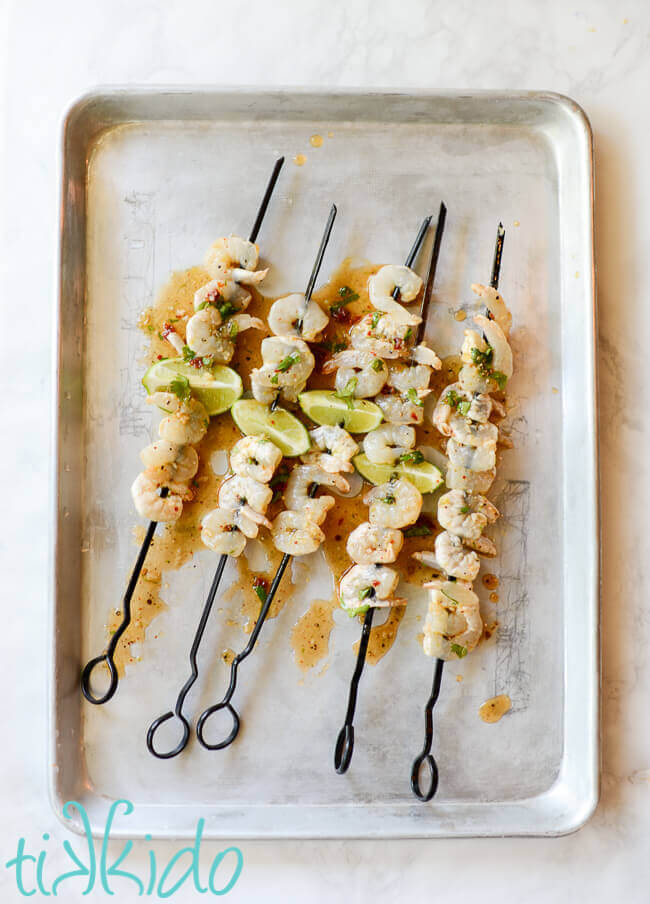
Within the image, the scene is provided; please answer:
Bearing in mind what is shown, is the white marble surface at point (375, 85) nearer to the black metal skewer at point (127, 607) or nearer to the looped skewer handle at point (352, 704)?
the black metal skewer at point (127, 607)

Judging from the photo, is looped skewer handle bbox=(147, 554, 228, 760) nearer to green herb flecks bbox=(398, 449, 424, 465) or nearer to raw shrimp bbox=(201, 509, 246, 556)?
raw shrimp bbox=(201, 509, 246, 556)

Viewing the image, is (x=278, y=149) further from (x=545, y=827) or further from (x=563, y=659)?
(x=545, y=827)

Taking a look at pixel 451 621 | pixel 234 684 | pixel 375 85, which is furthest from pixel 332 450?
pixel 375 85

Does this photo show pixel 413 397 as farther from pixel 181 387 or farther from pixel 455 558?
pixel 181 387

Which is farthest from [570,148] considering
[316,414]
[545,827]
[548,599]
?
[545,827]

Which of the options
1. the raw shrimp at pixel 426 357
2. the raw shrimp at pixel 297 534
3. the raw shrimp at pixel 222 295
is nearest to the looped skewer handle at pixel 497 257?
the raw shrimp at pixel 426 357

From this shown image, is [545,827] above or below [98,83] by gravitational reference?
below

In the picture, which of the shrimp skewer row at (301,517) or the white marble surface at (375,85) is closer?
the shrimp skewer row at (301,517)
